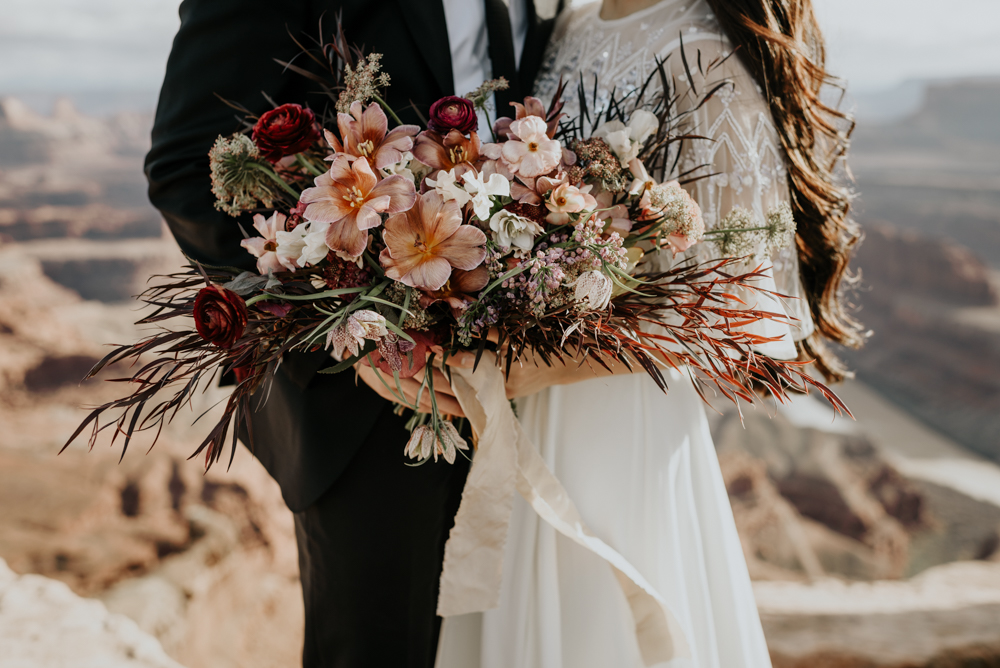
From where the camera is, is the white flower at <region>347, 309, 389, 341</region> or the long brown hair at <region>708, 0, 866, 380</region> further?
the long brown hair at <region>708, 0, 866, 380</region>

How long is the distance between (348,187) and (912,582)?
335 centimetres

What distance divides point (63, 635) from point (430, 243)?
5.96 feet

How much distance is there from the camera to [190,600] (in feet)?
8.38

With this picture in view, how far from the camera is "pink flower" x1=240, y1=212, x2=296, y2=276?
2.61 ft

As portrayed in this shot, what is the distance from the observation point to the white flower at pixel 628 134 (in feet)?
2.81

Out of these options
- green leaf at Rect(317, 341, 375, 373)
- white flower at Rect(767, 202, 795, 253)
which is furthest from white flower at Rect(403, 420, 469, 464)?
white flower at Rect(767, 202, 795, 253)

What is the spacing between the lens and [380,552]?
4.15 feet

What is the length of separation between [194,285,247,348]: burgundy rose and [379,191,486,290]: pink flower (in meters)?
0.17

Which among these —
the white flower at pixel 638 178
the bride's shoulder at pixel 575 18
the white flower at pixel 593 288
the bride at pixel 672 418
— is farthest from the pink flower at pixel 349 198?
the bride's shoulder at pixel 575 18

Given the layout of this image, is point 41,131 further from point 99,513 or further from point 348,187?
point 348,187

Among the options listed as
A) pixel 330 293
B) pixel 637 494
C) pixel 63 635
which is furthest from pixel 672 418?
pixel 63 635

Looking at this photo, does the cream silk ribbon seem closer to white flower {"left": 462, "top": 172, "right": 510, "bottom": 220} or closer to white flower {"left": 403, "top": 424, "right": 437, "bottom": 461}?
white flower {"left": 403, "top": 424, "right": 437, "bottom": 461}

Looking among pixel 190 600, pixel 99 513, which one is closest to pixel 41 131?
pixel 99 513

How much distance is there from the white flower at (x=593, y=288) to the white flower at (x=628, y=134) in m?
0.22
